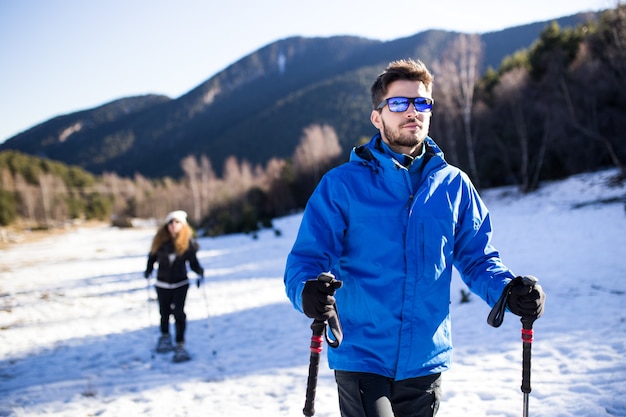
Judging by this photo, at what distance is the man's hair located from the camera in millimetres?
1865

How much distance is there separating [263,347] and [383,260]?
5.07 metres

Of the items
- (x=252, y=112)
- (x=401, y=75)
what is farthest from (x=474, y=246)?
(x=252, y=112)

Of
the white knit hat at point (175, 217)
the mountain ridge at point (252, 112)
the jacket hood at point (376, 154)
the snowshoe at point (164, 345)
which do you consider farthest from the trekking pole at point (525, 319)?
the mountain ridge at point (252, 112)

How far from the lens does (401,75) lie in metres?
1.86

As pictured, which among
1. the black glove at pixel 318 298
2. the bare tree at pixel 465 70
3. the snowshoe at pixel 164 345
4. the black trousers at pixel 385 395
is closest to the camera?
the black glove at pixel 318 298

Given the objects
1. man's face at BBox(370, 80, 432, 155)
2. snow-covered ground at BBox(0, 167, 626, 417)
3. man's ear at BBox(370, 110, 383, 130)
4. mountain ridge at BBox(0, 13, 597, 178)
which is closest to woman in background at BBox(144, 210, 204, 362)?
snow-covered ground at BBox(0, 167, 626, 417)

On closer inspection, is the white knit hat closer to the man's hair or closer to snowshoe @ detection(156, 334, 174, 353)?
snowshoe @ detection(156, 334, 174, 353)

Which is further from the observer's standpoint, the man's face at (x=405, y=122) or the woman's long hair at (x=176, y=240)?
the woman's long hair at (x=176, y=240)

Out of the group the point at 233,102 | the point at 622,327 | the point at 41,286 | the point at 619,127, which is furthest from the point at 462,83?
the point at 233,102

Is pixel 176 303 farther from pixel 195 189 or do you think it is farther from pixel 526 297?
pixel 195 189

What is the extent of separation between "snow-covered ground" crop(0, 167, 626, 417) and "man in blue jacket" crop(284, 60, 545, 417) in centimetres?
240

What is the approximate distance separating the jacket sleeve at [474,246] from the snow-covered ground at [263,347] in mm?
2363

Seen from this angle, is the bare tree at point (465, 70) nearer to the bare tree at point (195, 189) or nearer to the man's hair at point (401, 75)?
the man's hair at point (401, 75)

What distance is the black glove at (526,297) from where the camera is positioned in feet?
5.42
